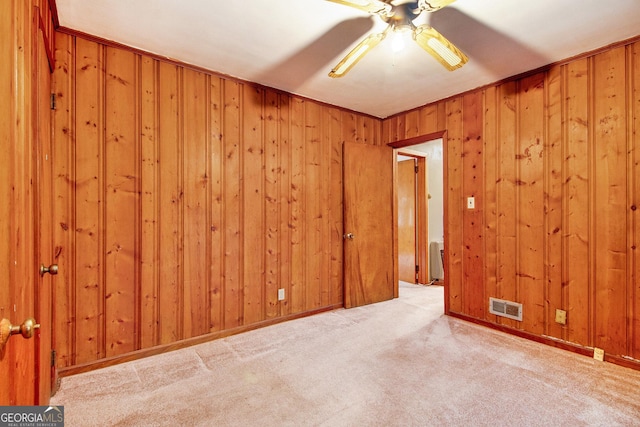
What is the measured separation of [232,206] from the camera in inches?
116

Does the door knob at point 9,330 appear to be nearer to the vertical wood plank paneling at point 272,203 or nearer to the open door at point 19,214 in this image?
the open door at point 19,214

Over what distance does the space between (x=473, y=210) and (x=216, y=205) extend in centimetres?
262

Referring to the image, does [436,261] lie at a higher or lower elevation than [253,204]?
lower

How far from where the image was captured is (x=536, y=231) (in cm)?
279

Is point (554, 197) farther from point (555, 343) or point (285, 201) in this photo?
point (285, 201)

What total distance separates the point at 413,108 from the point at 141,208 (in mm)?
3183

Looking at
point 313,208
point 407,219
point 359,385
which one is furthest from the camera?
point 407,219

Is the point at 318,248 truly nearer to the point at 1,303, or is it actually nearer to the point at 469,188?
the point at 469,188

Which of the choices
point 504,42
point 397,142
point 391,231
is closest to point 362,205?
point 391,231

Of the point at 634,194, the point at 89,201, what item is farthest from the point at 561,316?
the point at 89,201

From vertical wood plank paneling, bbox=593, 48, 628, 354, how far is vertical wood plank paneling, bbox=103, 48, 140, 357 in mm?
3697

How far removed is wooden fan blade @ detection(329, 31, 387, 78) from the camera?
1761 mm

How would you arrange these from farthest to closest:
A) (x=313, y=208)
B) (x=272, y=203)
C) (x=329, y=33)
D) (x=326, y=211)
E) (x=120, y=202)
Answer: (x=326, y=211), (x=313, y=208), (x=272, y=203), (x=120, y=202), (x=329, y=33)

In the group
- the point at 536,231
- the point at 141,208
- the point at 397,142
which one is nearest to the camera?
the point at 141,208
